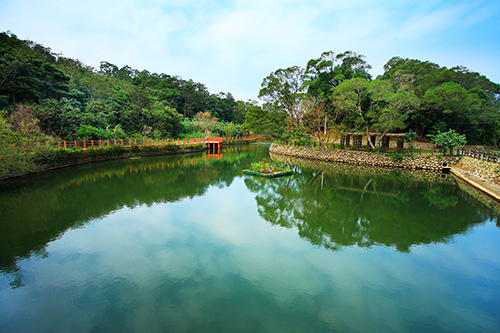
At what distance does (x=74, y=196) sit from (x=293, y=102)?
24411 mm

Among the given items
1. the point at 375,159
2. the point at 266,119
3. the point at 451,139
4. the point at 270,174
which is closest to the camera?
the point at 270,174

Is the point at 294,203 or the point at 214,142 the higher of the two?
the point at 214,142

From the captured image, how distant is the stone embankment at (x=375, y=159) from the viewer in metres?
18.5

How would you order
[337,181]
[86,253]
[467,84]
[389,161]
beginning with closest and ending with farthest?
[86,253]
[337,181]
[389,161]
[467,84]

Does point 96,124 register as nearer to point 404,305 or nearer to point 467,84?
point 404,305

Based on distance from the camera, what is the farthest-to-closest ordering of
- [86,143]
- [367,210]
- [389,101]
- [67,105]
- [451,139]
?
[67,105] < [86,143] < [389,101] < [451,139] < [367,210]

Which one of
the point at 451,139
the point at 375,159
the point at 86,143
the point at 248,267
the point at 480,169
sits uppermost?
the point at 451,139

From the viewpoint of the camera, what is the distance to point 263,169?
15.6 meters

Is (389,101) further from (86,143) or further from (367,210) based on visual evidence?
(86,143)

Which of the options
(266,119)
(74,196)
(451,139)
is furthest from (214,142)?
(451,139)

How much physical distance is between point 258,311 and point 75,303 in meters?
3.12

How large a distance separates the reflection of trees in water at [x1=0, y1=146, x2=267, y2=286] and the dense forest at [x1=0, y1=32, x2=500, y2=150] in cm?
327

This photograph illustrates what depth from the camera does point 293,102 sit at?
29.7 meters

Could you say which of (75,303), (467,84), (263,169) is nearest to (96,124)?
(263,169)
